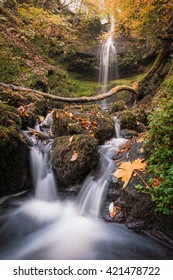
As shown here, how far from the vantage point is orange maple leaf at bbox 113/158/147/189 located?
334 centimetres

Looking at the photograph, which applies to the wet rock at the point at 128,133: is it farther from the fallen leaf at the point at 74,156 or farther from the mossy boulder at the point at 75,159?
the fallen leaf at the point at 74,156

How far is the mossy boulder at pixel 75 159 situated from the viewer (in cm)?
379

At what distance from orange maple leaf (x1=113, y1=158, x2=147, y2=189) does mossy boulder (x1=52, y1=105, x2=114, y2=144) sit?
4.74ft

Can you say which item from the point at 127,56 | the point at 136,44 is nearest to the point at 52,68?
the point at 127,56

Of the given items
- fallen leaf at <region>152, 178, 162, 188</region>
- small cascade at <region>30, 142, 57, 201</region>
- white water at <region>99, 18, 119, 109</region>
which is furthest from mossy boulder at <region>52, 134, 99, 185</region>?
white water at <region>99, 18, 119, 109</region>

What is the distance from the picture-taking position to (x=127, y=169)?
140 inches

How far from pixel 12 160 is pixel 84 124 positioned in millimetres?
2049

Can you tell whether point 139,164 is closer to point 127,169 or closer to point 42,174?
point 127,169

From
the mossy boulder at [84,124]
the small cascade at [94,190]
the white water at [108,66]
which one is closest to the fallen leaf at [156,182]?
the small cascade at [94,190]
